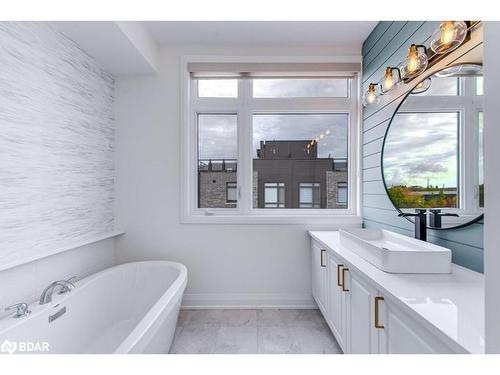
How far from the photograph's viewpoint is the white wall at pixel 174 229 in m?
2.61

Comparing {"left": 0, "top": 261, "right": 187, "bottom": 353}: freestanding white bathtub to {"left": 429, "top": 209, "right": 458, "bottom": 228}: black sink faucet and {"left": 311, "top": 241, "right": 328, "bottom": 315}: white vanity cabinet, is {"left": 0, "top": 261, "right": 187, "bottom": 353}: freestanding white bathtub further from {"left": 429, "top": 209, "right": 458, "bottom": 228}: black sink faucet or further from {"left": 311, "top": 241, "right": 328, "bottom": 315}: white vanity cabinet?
{"left": 429, "top": 209, "right": 458, "bottom": 228}: black sink faucet

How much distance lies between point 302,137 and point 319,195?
2.09 ft

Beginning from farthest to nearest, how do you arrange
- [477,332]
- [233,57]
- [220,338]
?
1. [233,57]
2. [220,338]
3. [477,332]

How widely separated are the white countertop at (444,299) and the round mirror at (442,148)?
1.13ft

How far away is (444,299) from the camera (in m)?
1.01

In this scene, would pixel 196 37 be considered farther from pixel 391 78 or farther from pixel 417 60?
pixel 417 60

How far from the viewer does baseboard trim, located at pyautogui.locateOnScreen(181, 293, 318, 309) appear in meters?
2.58

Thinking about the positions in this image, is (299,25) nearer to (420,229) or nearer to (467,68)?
(467,68)

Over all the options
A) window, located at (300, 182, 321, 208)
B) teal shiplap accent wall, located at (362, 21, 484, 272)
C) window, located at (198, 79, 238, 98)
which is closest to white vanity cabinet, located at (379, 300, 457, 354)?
teal shiplap accent wall, located at (362, 21, 484, 272)

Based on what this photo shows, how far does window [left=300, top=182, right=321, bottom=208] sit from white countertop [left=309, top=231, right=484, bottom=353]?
1276mm

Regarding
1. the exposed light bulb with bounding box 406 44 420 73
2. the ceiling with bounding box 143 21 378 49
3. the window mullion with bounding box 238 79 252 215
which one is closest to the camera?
the exposed light bulb with bounding box 406 44 420 73

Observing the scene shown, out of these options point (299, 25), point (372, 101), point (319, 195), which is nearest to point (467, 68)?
point (372, 101)

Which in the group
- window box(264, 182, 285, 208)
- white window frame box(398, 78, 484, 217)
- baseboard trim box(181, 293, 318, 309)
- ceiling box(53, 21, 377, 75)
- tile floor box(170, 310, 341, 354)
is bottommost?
tile floor box(170, 310, 341, 354)

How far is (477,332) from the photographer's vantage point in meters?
0.78
